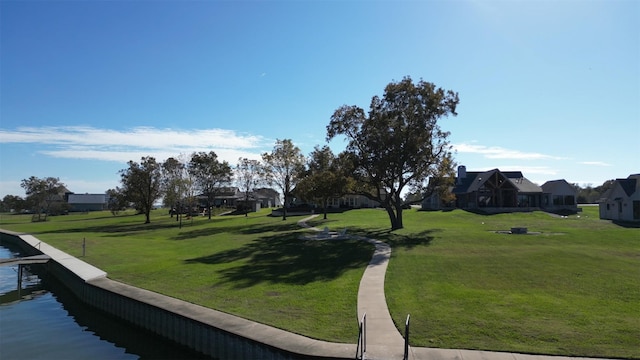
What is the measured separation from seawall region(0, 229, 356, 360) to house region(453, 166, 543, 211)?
5723cm

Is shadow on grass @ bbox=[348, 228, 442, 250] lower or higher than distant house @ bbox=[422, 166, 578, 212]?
lower

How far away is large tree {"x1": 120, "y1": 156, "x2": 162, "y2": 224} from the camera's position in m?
69.7

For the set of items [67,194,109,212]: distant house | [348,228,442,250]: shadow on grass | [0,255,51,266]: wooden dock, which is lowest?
[0,255,51,266]: wooden dock

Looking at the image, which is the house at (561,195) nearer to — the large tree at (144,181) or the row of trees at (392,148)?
the row of trees at (392,148)

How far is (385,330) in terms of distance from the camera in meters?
11.4

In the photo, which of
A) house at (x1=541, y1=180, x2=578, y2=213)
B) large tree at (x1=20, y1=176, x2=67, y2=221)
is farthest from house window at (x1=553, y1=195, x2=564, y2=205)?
large tree at (x1=20, y1=176, x2=67, y2=221)

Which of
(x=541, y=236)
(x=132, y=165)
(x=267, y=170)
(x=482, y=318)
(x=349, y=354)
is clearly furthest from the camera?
(x=132, y=165)

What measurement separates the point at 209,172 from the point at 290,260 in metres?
A: 54.5

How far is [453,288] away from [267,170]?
150 ft

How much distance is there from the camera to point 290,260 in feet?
79.8

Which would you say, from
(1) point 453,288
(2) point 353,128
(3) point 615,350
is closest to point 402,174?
(2) point 353,128

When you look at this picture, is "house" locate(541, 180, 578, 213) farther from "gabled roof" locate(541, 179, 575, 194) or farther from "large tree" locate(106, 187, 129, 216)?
"large tree" locate(106, 187, 129, 216)

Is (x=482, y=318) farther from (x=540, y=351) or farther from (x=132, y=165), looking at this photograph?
(x=132, y=165)

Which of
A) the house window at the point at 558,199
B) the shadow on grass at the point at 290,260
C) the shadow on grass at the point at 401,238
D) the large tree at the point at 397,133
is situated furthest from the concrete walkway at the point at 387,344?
the house window at the point at 558,199
